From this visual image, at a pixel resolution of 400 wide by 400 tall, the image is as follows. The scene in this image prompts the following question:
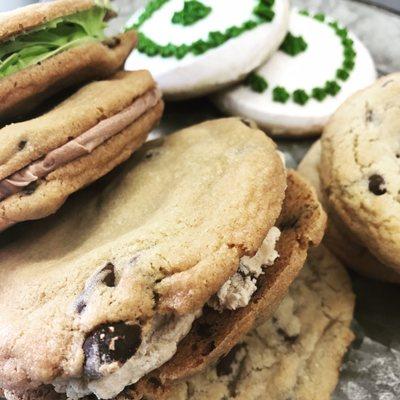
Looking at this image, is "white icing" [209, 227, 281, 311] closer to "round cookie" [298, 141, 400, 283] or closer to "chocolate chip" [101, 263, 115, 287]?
"chocolate chip" [101, 263, 115, 287]

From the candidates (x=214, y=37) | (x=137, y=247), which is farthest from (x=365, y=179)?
(x=214, y=37)

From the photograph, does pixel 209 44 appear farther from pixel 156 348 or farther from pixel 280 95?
pixel 156 348

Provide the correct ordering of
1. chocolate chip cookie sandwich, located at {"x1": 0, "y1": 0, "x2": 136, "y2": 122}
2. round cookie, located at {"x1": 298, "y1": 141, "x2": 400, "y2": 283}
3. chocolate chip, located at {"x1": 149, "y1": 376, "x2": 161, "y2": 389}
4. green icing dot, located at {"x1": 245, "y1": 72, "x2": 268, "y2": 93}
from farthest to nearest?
1. green icing dot, located at {"x1": 245, "y1": 72, "x2": 268, "y2": 93}
2. round cookie, located at {"x1": 298, "y1": 141, "x2": 400, "y2": 283}
3. chocolate chip cookie sandwich, located at {"x1": 0, "y1": 0, "x2": 136, "y2": 122}
4. chocolate chip, located at {"x1": 149, "y1": 376, "x2": 161, "y2": 389}

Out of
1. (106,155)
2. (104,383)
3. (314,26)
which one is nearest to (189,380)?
(104,383)

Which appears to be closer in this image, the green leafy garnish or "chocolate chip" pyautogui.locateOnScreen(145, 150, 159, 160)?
the green leafy garnish

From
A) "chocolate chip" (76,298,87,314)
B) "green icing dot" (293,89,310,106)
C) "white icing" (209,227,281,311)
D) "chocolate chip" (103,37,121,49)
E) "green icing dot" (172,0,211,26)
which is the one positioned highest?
"chocolate chip" (103,37,121,49)

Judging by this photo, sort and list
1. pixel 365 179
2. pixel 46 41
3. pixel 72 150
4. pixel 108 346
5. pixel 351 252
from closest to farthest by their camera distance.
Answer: pixel 108 346 < pixel 72 150 < pixel 46 41 < pixel 365 179 < pixel 351 252

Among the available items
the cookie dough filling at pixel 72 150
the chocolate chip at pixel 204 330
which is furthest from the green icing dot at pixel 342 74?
the chocolate chip at pixel 204 330

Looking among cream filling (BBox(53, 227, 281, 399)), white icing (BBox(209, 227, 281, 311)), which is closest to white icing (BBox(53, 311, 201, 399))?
cream filling (BBox(53, 227, 281, 399))
